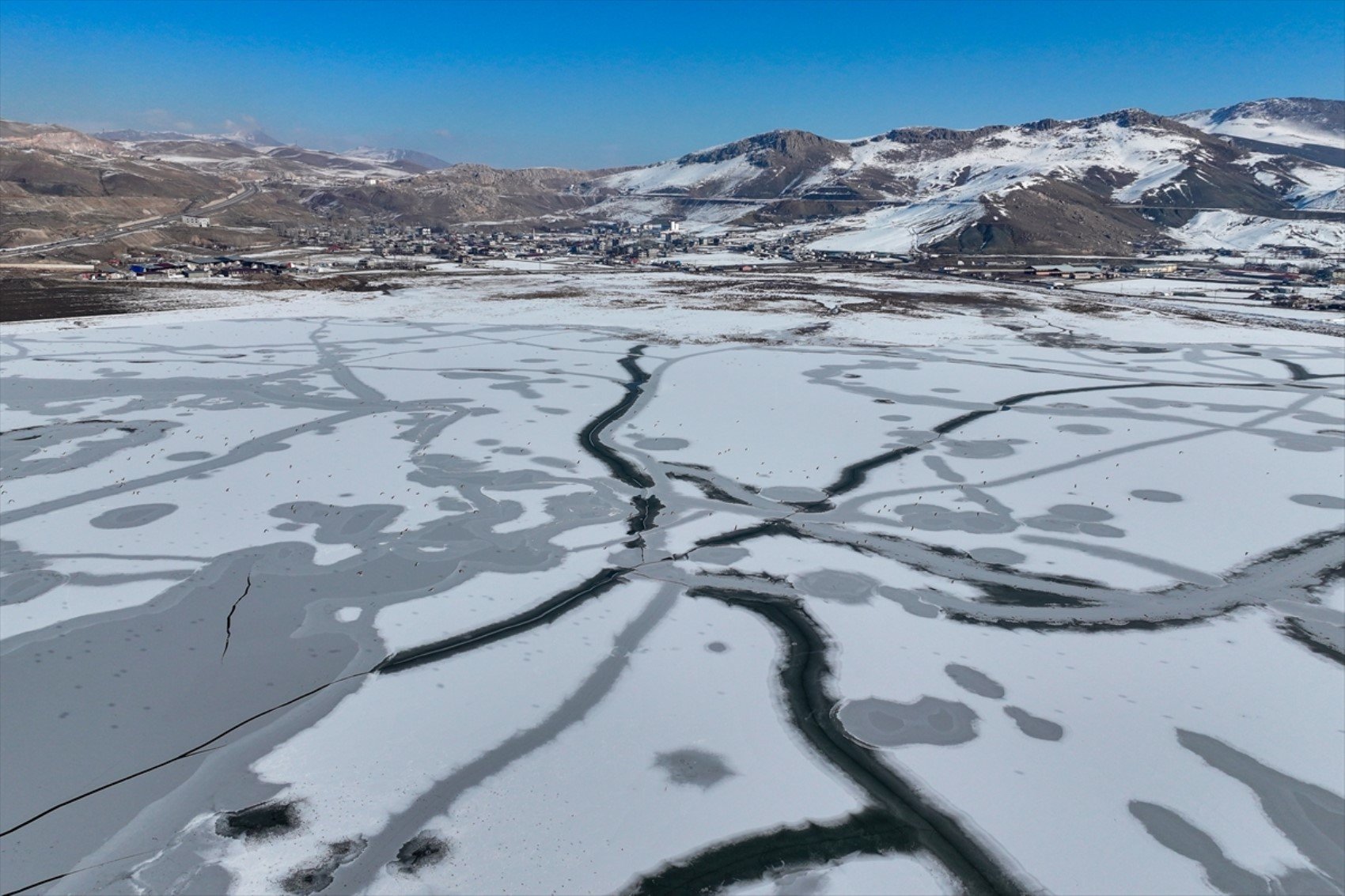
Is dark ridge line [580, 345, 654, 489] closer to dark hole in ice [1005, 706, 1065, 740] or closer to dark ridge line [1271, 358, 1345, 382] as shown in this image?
dark hole in ice [1005, 706, 1065, 740]

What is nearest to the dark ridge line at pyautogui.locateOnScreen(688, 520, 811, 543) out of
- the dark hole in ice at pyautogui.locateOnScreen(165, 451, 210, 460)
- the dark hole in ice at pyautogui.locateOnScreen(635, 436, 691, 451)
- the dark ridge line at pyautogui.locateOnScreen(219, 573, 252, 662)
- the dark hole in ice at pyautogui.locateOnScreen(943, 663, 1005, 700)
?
the dark hole in ice at pyautogui.locateOnScreen(943, 663, 1005, 700)

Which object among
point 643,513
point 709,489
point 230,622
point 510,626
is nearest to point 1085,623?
point 709,489

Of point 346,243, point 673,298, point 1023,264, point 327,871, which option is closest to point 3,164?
point 346,243

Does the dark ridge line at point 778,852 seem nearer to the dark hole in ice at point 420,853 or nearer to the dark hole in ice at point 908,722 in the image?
the dark hole in ice at point 908,722

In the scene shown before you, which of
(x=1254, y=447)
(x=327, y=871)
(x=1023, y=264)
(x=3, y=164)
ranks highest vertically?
(x=3, y=164)

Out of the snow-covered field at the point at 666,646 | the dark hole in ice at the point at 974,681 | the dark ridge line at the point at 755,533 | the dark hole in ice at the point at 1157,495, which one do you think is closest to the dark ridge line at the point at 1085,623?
the snow-covered field at the point at 666,646

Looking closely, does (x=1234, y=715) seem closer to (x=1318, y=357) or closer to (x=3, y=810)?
(x=3, y=810)
